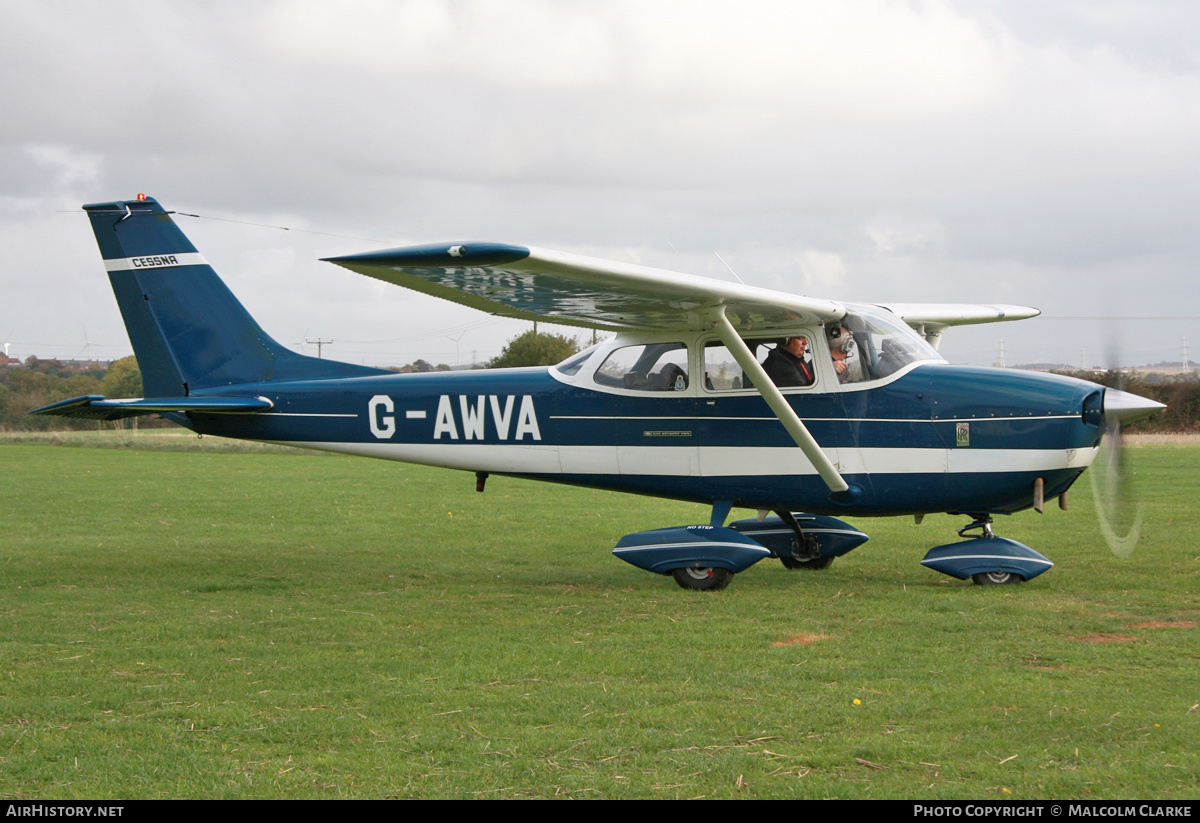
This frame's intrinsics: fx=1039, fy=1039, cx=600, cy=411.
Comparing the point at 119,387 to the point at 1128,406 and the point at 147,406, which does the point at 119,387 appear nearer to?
the point at 147,406

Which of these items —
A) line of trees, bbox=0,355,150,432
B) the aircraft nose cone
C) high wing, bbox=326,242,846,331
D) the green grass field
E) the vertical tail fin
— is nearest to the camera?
the green grass field

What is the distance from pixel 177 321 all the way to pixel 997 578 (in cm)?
872

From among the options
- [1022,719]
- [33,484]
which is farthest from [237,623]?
[33,484]

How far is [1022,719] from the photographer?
16.4 ft

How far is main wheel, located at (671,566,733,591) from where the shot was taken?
9.28 metres

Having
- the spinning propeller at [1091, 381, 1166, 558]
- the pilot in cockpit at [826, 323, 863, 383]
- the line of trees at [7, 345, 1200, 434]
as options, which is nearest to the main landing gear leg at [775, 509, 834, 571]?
the pilot in cockpit at [826, 323, 863, 383]

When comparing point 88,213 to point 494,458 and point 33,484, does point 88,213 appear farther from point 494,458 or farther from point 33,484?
point 33,484

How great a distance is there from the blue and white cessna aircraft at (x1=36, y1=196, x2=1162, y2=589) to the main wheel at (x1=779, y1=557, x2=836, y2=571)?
0.02 meters

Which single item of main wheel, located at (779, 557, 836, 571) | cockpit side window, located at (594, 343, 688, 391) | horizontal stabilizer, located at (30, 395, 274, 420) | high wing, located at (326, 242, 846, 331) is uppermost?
high wing, located at (326, 242, 846, 331)

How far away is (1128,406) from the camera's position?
8.52 meters

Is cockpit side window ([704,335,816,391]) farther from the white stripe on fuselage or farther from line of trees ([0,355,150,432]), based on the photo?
line of trees ([0,355,150,432])

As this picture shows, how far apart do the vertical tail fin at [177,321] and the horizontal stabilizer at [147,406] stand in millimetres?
352

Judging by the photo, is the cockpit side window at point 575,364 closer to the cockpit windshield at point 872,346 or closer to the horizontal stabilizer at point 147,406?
the cockpit windshield at point 872,346

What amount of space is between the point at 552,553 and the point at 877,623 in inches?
206
